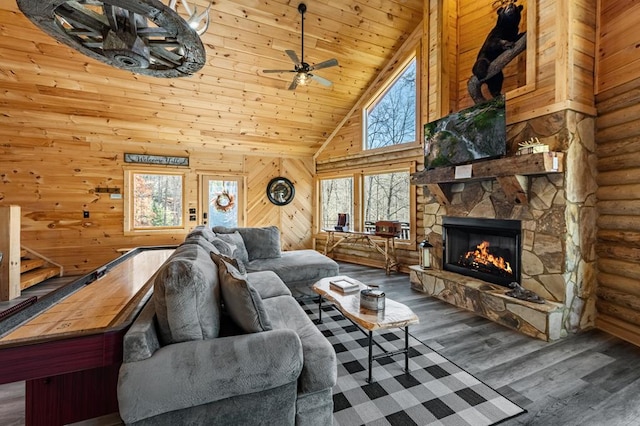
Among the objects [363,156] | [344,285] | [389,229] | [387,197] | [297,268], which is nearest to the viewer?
[344,285]

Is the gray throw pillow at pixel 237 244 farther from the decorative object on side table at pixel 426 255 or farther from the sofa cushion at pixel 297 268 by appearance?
the decorative object on side table at pixel 426 255

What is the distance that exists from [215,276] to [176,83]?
13.7 feet

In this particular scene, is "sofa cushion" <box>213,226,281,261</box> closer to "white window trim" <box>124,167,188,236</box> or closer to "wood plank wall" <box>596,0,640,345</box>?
"white window trim" <box>124,167,188,236</box>

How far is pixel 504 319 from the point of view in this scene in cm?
305

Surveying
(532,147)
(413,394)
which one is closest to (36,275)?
(413,394)

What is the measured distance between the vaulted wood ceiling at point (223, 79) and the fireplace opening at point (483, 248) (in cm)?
349

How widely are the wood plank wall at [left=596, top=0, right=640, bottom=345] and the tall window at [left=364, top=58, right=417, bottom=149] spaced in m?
2.68

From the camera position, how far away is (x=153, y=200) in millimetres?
5809

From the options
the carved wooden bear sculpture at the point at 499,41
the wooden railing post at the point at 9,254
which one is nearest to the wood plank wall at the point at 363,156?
the carved wooden bear sculpture at the point at 499,41

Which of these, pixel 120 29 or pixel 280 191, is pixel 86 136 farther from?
pixel 120 29

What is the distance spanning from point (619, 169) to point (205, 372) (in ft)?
13.7

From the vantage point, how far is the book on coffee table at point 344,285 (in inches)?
106

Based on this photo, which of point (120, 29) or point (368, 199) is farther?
point (368, 199)

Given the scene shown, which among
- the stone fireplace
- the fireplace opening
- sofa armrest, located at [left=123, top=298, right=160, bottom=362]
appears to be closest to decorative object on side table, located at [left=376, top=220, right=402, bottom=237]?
the fireplace opening
